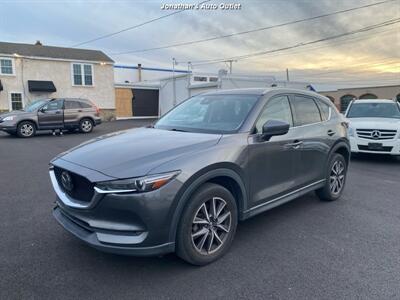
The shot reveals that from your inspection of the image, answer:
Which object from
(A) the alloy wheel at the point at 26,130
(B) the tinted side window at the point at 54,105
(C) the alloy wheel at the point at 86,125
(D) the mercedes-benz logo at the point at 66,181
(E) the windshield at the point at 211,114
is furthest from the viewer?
(C) the alloy wheel at the point at 86,125

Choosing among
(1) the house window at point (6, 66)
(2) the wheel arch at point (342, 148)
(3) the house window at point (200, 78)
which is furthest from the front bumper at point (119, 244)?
(3) the house window at point (200, 78)

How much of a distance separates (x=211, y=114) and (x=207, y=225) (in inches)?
59.0

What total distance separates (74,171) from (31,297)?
1074 mm

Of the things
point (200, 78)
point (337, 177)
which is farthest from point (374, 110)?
point (200, 78)

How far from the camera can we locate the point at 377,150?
848 centimetres

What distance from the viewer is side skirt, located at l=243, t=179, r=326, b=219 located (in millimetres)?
3539

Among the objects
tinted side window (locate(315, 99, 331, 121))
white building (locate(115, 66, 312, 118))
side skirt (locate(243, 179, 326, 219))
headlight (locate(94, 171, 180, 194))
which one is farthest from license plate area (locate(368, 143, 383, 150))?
white building (locate(115, 66, 312, 118))

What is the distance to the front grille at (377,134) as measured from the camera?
833cm

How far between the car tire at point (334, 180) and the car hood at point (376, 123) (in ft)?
13.0

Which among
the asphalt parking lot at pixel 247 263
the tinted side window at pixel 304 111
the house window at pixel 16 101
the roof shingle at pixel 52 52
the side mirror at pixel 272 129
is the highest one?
the roof shingle at pixel 52 52

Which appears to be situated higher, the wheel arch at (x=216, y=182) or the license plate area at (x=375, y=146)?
the wheel arch at (x=216, y=182)

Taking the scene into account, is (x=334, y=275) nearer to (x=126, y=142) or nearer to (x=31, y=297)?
(x=126, y=142)

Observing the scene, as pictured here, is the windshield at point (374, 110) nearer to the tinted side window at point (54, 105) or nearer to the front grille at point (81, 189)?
the front grille at point (81, 189)

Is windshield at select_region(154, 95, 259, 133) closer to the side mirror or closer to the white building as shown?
the side mirror
